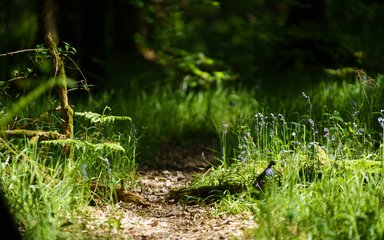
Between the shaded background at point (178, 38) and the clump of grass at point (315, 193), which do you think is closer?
the clump of grass at point (315, 193)

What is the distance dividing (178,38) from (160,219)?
6.34 m

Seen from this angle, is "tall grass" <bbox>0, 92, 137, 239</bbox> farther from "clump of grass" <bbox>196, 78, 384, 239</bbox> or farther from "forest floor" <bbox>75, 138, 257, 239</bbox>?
"clump of grass" <bbox>196, 78, 384, 239</bbox>

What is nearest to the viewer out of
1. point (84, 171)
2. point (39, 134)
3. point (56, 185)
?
point (56, 185)

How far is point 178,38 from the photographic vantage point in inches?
398

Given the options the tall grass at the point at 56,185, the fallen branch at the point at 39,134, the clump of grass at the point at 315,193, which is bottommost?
the tall grass at the point at 56,185

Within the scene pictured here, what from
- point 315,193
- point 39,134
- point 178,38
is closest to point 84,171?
point 39,134

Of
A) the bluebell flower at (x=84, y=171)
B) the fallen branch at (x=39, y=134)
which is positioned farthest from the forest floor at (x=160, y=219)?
the fallen branch at (x=39, y=134)

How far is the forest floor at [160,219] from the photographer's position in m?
3.68

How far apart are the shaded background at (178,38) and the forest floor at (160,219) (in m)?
3.75

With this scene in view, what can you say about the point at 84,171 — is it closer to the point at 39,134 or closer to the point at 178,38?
the point at 39,134

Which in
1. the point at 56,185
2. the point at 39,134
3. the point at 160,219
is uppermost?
the point at 39,134

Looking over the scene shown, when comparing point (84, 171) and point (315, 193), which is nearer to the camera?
point (315, 193)

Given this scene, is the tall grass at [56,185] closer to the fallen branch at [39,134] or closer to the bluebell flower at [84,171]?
the bluebell flower at [84,171]

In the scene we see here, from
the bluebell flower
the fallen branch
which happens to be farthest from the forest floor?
the fallen branch
